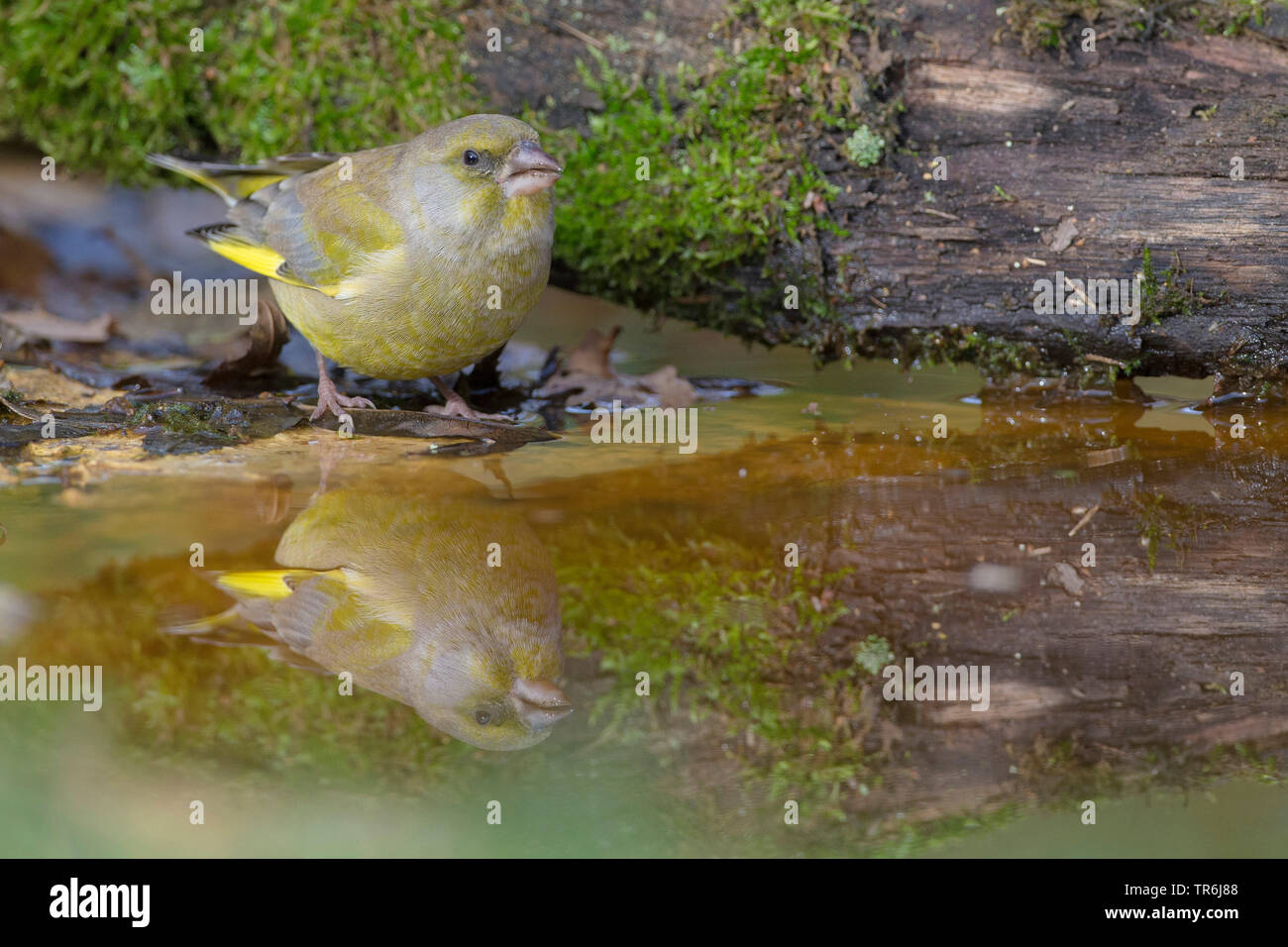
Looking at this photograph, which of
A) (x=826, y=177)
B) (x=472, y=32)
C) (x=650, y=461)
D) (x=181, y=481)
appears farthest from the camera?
(x=472, y=32)

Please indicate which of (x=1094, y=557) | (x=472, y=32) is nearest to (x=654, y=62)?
(x=472, y=32)

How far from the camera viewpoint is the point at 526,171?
4246mm

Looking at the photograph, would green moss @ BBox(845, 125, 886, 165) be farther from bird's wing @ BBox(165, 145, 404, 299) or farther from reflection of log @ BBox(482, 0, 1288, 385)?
bird's wing @ BBox(165, 145, 404, 299)

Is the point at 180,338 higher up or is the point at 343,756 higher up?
the point at 180,338

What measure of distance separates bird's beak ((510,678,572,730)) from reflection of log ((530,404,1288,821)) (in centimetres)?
52

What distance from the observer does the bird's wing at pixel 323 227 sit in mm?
4418

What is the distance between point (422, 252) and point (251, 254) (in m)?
1.07

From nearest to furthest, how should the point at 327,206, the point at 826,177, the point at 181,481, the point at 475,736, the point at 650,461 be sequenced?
1. the point at 475,736
2. the point at 181,481
3. the point at 650,461
4. the point at 327,206
5. the point at 826,177

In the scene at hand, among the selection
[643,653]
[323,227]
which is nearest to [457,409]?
[323,227]

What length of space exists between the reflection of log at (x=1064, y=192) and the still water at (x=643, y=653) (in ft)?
3.50

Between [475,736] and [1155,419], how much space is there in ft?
12.6

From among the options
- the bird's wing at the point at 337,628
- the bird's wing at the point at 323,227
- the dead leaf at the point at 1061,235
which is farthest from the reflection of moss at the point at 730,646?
the dead leaf at the point at 1061,235

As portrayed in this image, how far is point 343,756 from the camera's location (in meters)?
2.15

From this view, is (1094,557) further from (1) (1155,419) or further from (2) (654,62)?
(2) (654,62)
